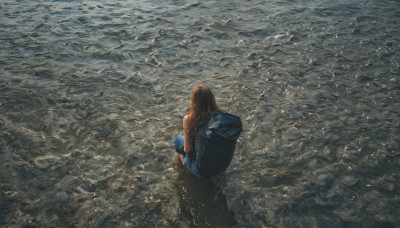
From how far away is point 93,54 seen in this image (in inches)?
343

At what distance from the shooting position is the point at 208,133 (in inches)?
161

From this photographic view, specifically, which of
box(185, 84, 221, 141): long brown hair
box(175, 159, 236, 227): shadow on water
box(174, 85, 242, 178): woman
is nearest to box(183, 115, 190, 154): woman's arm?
box(174, 85, 242, 178): woman

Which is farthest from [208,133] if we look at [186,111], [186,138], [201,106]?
[186,111]

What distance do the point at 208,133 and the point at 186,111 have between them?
2571 mm

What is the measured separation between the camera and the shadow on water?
4.32m

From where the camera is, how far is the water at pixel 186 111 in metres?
4.53

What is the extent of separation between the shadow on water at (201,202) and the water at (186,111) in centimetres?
2

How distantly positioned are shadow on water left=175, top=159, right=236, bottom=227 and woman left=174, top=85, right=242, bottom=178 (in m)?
0.31

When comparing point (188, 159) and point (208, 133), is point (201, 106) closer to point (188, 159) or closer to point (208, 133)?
point (208, 133)

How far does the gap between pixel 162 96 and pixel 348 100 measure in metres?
3.83

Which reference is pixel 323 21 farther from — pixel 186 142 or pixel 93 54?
pixel 186 142

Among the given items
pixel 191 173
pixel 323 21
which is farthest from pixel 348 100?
pixel 323 21

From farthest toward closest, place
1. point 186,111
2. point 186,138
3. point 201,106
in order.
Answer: point 186,111 → point 186,138 → point 201,106

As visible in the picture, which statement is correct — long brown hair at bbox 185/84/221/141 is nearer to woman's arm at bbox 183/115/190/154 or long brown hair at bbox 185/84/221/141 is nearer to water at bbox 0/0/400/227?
woman's arm at bbox 183/115/190/154
